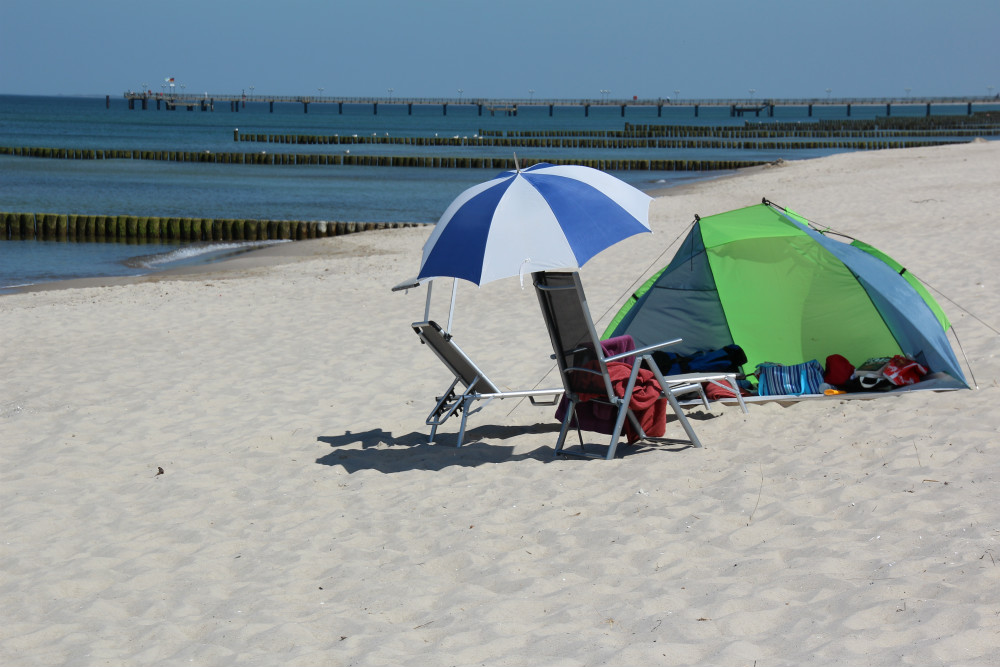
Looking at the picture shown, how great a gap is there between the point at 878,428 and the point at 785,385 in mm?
1148

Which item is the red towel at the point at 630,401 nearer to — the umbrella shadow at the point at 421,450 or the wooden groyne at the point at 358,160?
the umbrella shadow at the point at 421,450

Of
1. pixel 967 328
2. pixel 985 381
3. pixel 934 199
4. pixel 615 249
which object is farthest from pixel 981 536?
pixel 934 199

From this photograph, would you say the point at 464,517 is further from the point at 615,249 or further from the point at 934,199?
the point at 934,199

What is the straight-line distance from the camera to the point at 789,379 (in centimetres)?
658

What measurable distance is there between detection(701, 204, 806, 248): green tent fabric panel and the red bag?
1128 millimetres

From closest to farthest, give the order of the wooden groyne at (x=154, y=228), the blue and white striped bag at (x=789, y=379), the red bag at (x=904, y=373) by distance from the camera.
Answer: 1. the red bag at (x=904, y=373)
2. the blue and white striped bag at (x=789, y=379)
3. the wooden groyne at (x=154, y=228)

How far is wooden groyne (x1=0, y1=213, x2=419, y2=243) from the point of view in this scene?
2062 cm

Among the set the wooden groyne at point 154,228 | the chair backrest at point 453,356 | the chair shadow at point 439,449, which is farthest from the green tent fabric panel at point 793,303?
the wooden groyne at point 154,228

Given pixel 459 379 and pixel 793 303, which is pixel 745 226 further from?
pixel 459 379

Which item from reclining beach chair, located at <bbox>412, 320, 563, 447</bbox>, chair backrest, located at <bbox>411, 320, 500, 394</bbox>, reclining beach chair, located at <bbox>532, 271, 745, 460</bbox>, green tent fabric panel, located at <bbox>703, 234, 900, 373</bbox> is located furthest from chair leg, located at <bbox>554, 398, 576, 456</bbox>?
green tent fabric panel, located at <bbox>703, 234, 900, 373</bbox>

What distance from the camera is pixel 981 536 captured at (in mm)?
3822

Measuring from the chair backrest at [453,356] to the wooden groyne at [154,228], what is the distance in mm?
14887

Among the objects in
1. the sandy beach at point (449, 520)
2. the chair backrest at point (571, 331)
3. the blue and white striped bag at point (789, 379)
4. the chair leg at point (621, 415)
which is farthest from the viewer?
the blue and white striped bag at point (789, 379)

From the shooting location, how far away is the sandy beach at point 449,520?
3.44 m
